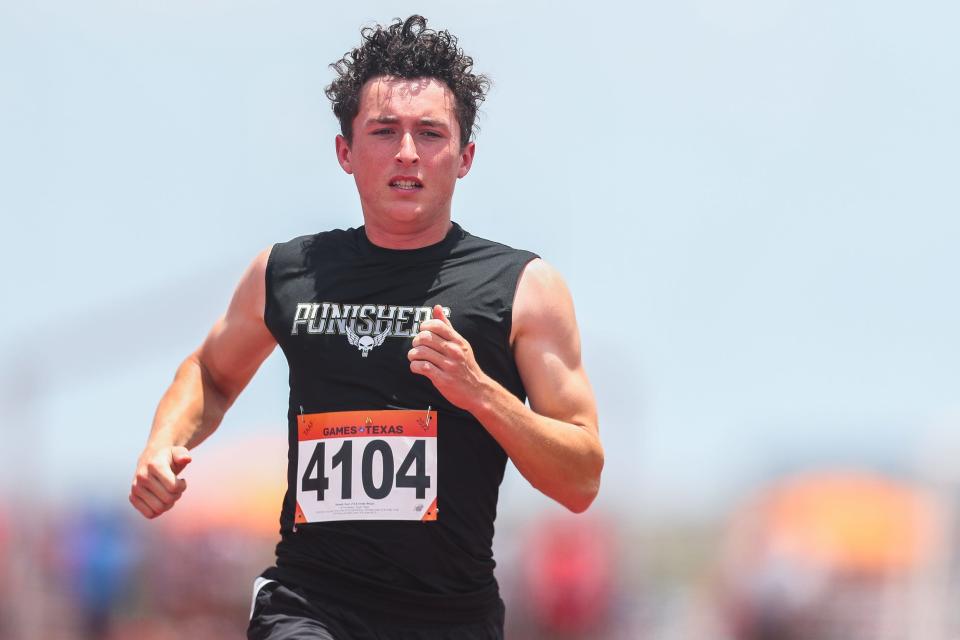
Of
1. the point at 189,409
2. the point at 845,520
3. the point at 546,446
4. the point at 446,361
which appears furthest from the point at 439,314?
the point at 845,520

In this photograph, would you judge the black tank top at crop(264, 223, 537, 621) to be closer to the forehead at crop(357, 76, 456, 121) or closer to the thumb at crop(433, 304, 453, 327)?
the thumb at crop(433, 304, 453, 327)

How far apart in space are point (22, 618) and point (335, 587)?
23.9 ft

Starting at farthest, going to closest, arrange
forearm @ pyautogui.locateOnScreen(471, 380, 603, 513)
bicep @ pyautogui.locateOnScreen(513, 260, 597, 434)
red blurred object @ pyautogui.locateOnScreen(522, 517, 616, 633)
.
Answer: red blurred object @ pyautogui.locateOnScreen(522, 517, 616, 633) < bicep @ pyautogui.locateOnScreen(513, 260, 597, 434) < forearm @ pyautogui.locateOnScreen(471, 380, 603, 513)

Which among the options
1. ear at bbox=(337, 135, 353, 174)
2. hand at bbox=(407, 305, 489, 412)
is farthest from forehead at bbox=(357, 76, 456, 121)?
hand at bbox=(407, 305, 489, 412)

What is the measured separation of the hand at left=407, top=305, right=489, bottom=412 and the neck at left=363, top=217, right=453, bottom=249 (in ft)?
2.18

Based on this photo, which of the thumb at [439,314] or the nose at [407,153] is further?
the nose at [407,153]

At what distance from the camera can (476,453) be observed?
520 centimetres

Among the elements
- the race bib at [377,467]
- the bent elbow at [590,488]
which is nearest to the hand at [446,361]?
the race bib at [377,467]

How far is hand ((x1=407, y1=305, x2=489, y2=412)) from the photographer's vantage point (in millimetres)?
4738

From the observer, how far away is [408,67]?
215 inches

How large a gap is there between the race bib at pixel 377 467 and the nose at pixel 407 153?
0.78 meters

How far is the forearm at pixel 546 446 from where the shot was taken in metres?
4.88

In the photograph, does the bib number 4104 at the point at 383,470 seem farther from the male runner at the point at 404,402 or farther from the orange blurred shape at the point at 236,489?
the orange blurred shape at the point at 236,489

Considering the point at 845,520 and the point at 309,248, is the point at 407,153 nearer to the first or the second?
the point at 309,248
